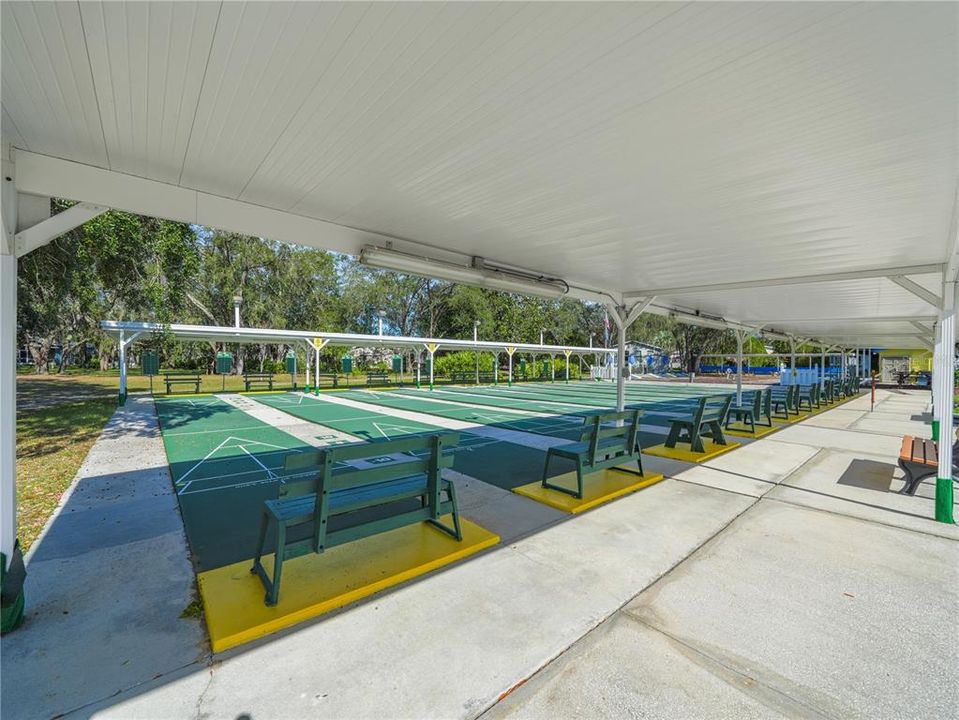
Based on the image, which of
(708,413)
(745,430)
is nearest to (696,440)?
(708,413)

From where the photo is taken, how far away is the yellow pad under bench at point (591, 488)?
4953 mm

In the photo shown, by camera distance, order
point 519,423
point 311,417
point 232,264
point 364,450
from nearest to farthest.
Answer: point 364,450 → point 519,423 → point 311,417 → point 232,264

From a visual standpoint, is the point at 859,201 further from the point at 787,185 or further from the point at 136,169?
the point at 136,169

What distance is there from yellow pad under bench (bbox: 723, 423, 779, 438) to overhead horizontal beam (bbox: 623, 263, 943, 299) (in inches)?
143

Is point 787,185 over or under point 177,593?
over

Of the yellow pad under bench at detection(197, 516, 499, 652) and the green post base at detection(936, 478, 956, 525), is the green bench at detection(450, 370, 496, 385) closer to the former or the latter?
the green post base at detection(936, 478, 956, 525)

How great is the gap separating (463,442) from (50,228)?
6.84 meters

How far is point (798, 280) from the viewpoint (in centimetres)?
712

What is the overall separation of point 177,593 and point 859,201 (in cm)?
659

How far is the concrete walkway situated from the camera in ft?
7.06

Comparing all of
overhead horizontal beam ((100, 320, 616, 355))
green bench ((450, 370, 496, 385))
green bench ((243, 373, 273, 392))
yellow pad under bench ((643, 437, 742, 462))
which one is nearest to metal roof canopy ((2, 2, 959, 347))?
yellow pad under bench ((643, 437, 742, 462))

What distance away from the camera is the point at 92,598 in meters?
3.05

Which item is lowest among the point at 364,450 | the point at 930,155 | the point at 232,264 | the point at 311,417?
the point at 311,417

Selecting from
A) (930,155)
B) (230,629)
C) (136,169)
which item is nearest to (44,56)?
(136,169)
